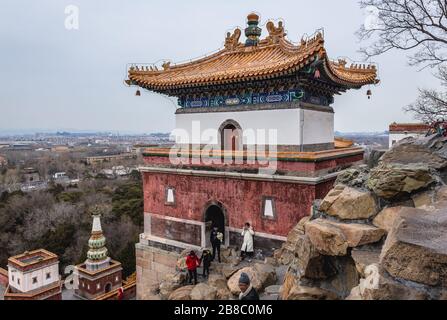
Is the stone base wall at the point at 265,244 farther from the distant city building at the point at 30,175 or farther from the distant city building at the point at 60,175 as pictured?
the distant city building at the point at 60,175

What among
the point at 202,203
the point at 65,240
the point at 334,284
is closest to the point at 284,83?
the point at 202,203

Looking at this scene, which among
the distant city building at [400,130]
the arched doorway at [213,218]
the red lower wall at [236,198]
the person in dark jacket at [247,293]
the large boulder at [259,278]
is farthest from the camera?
the distant city building at [400,130]

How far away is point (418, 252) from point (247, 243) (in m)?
6.94

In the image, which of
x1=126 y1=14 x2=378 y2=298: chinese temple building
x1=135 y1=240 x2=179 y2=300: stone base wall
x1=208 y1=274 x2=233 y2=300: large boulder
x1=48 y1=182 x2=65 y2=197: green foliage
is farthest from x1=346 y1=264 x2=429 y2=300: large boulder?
x1=48 y1=182 x2=65 y2=197: green foliage

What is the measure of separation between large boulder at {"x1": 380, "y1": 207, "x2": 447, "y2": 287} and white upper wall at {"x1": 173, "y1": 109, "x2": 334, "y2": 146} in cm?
731

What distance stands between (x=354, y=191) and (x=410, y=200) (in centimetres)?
79

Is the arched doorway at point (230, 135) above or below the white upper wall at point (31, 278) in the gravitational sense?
above

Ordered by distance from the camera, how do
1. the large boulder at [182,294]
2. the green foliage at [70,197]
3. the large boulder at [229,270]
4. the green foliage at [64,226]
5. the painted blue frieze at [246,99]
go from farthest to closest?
the green foliage at [70,197], the green foliage at [64,226], the painted blue frieze at [246,99], the large boulder at [229,270], the large boulder at [182,294]

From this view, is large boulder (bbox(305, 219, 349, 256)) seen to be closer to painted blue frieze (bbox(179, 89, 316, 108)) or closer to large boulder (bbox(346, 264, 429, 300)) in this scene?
large boulder (bbox(346, 264, 429, 300))

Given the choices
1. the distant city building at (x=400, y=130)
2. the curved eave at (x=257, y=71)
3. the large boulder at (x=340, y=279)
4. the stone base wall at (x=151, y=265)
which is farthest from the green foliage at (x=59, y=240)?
the distant city building at (x=400, y=130)

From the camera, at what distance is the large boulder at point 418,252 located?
301 cm

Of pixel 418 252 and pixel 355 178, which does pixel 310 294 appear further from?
pixel 355 178

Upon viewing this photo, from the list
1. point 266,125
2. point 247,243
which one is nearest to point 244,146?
point 266,125

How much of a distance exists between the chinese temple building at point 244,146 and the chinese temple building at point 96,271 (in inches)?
351
